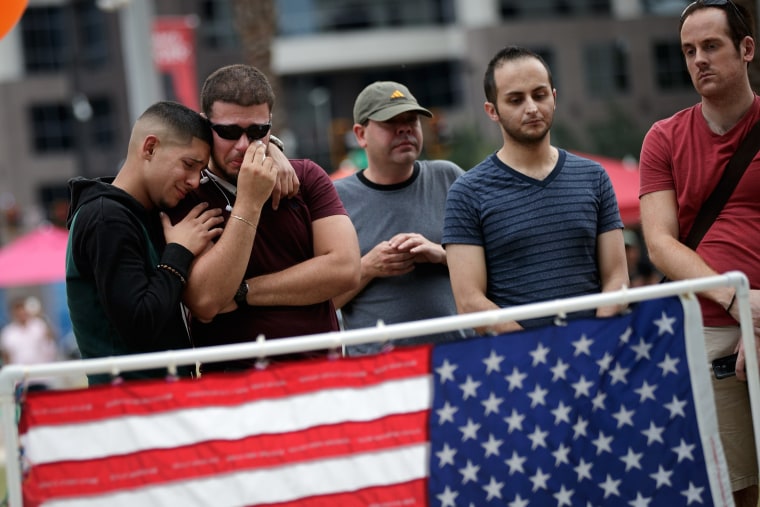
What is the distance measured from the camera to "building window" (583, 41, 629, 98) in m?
47.8

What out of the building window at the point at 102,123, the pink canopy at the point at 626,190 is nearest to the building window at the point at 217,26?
the building window at the point at 102,123

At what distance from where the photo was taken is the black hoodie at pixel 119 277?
3865 mm

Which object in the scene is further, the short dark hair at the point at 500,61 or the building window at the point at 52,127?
the building window at the point at 52,127

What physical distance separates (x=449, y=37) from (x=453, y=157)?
47.5ft

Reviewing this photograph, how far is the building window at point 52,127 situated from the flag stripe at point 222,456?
2244 inches

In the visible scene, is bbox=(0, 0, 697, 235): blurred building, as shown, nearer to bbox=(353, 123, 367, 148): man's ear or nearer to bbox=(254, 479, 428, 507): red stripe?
bbox=(353, 123, 367, 148): man's ear

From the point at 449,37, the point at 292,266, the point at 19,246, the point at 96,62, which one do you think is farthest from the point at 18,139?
the point at 292,266

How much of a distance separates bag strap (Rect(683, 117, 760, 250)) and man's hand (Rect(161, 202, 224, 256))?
79.0 inches

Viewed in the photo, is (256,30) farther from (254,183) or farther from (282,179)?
(254,183)

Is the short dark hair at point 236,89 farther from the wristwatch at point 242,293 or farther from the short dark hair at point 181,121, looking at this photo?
the wristwatch at point 242,293

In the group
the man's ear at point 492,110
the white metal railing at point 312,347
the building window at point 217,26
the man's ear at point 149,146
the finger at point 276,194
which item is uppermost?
the building window at point 217,26

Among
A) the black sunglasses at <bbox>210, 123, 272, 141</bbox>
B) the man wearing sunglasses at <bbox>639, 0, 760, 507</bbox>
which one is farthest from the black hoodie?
the man wearing sunglasses at <bbox>639, 0, 760, 507</bbox>

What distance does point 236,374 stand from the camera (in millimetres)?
3395

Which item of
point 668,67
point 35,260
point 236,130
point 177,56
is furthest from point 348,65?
point 236,130
